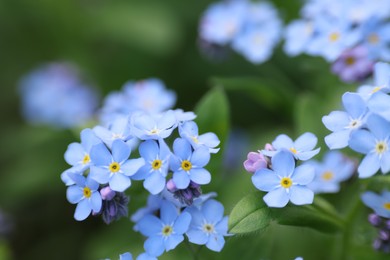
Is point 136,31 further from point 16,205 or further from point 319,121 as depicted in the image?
point 319,121

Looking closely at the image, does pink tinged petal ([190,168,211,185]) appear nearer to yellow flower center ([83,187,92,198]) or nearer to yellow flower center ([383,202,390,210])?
yellow flower center ([83,187,92,198])

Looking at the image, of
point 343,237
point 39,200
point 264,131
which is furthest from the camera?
point 39,200

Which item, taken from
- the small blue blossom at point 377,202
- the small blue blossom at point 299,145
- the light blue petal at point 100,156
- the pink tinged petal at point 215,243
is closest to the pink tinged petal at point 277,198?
the small blue blossom at point 299,145

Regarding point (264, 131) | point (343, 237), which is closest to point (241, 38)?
point (264, 131)

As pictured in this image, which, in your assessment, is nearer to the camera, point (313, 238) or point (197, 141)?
point (197, 141)

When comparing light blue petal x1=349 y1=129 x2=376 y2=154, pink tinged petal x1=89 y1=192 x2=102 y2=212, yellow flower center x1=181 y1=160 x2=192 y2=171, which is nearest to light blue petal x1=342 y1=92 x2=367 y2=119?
light blue petal x1=349 y1=129 x2=376 y2=154

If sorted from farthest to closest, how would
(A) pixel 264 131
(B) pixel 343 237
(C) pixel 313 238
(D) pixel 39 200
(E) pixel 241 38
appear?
(D) pixel 39 200 → (A) pixel 264 131 → (E) pixel 241 38 → (C) pixel 313 238 → (B) pixel 343 237

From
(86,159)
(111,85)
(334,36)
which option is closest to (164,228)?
(86,159)
